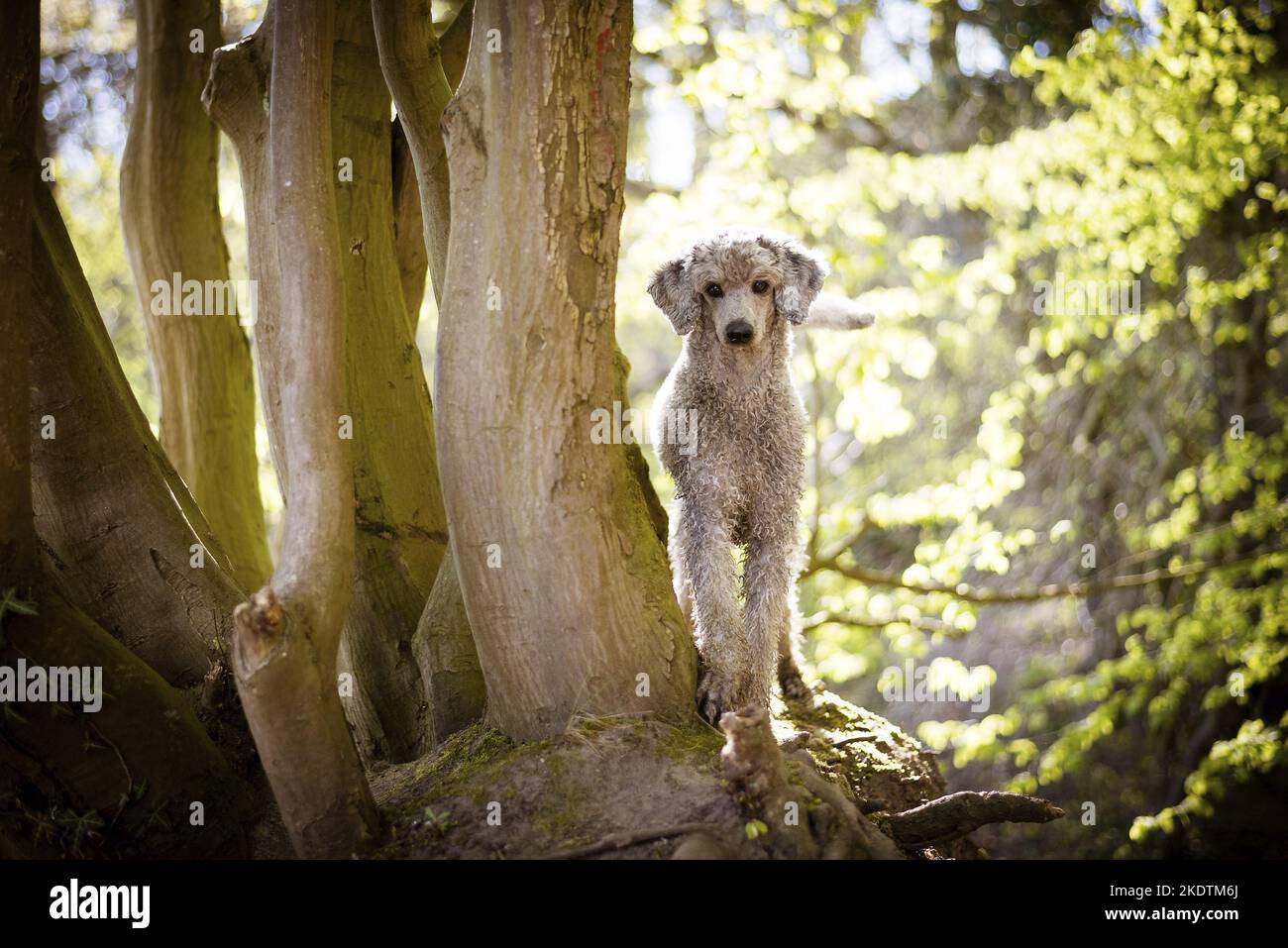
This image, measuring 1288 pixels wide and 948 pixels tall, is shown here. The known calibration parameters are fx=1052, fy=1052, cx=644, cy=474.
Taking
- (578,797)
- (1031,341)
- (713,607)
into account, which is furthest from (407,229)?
(1031,341)

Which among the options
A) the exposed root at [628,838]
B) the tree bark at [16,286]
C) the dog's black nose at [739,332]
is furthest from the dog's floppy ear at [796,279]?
the tree bark at [16,286]

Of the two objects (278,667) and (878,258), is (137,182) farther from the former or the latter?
(878,258)

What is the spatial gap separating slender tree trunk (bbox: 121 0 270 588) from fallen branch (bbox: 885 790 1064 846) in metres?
2.88

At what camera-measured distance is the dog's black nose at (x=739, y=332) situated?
346cm

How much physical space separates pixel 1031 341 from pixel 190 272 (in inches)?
233

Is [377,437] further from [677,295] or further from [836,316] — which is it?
[836,316]

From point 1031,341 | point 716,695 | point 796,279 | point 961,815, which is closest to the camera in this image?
point 961,815

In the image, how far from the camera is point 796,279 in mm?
3682

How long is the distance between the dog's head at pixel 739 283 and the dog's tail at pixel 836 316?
1.05 feet

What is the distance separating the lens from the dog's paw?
334 centimetres

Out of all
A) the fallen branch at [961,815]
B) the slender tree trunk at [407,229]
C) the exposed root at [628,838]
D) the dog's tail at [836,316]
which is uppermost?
the slender tree trunk at [407,229]

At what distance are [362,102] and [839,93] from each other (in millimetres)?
3360

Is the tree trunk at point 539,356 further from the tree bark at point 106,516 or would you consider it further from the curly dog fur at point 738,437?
the tree bark at point 106,516
